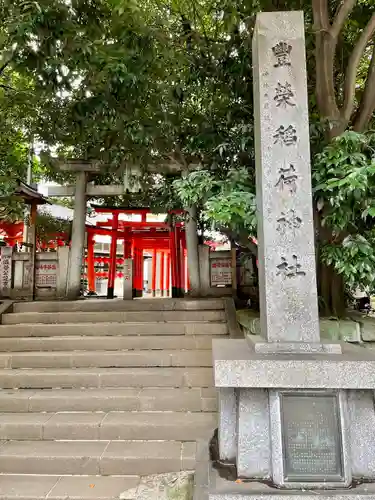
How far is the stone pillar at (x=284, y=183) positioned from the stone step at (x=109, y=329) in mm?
3338

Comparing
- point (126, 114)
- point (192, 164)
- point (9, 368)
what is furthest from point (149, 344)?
point (192, 164)

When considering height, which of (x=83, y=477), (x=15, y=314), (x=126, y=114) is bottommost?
(x=83, y=477)

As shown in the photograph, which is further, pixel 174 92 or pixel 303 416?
pixel 174 92

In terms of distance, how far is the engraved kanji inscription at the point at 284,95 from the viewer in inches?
130

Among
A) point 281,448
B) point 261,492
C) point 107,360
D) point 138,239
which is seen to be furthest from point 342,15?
point 138,239

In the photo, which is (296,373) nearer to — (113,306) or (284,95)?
(284,95)

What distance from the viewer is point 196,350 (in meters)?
5.80

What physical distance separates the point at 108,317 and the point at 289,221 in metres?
4.84

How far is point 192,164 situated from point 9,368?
5.79m

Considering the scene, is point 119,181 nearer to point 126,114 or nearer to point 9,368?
point 126,114

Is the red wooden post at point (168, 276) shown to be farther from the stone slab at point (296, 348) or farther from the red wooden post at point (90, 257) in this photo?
the stone slab at point (296, 348)

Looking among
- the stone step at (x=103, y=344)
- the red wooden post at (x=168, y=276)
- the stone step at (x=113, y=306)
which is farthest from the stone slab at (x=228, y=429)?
the red wooden post at (x=168, y=276)

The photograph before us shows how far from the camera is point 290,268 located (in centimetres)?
306

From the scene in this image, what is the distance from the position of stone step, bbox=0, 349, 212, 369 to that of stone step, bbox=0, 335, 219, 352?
0.96ft
